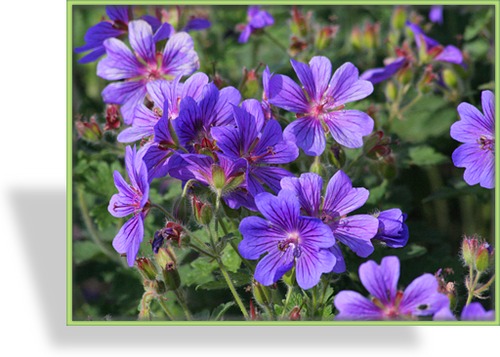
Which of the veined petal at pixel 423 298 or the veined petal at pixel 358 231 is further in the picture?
the veined petal at pixel 358 231

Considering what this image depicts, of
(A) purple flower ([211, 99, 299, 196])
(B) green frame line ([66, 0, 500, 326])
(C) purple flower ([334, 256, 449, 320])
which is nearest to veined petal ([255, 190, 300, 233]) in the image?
(A) purple flower ([211, 99, 299, 196])


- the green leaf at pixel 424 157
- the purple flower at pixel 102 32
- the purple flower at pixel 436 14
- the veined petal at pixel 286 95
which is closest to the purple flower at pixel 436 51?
the green leaf at pixel 424 157

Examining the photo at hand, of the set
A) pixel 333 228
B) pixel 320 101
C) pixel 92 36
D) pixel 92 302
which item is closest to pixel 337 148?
pixel 320 101

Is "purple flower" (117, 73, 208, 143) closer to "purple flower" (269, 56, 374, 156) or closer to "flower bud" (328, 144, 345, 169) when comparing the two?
"purple flower" (269, 56, 374, 156)

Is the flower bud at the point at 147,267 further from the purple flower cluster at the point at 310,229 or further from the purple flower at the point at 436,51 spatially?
the purple flower at the point at 436,51

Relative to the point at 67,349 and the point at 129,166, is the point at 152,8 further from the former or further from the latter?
the point at 67,349

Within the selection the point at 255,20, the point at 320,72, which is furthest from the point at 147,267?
the point at 255,20
